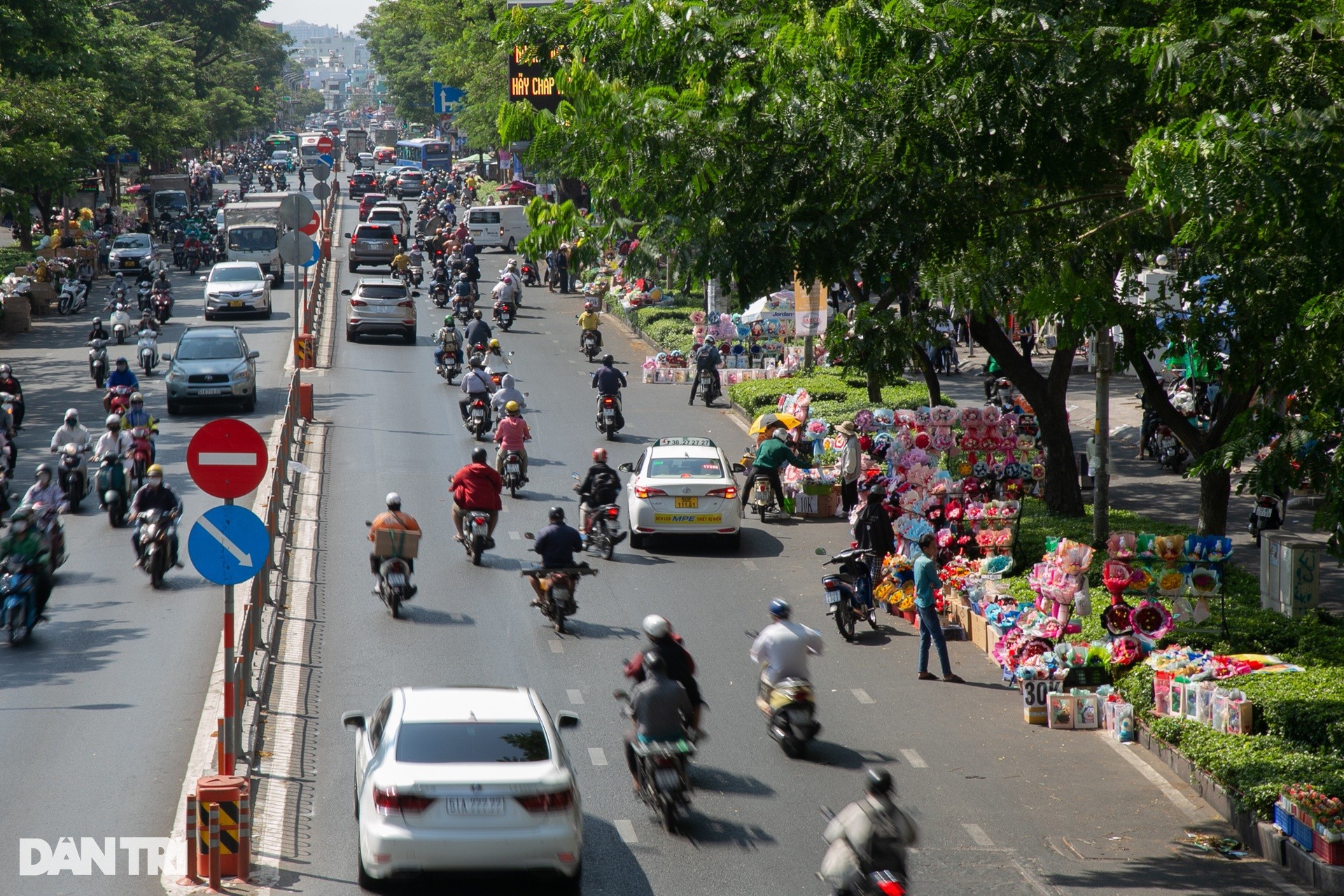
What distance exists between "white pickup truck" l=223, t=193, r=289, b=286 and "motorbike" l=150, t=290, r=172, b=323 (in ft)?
31.2

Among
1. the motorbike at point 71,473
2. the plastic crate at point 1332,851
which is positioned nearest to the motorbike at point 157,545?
the motorbike at point 71,473

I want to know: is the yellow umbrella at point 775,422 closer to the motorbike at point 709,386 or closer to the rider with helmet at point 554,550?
the rider with helmet at point 554,550

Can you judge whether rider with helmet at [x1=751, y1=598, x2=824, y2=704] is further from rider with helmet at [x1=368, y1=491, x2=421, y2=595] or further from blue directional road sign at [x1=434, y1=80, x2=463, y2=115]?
blue directional road sign at [x1=434, y1=80, x2=463, y2=115]

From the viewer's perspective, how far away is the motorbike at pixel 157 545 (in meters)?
18.6

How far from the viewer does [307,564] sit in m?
19.6

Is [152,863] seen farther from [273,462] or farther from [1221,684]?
[273,462]

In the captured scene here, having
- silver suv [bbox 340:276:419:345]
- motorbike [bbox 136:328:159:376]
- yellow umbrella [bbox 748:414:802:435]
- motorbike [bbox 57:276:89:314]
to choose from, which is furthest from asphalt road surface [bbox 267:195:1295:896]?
motorbike [bbox 57:276:89:314]

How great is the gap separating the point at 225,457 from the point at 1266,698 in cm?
864

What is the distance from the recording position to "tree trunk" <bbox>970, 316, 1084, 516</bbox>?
21.0m

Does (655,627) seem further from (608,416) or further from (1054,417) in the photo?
(608,416)

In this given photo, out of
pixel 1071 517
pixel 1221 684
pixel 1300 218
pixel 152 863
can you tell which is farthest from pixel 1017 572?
pixel 152 863

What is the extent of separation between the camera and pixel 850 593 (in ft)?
55.0

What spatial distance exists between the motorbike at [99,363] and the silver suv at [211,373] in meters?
3.38

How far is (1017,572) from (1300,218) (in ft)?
28.5
